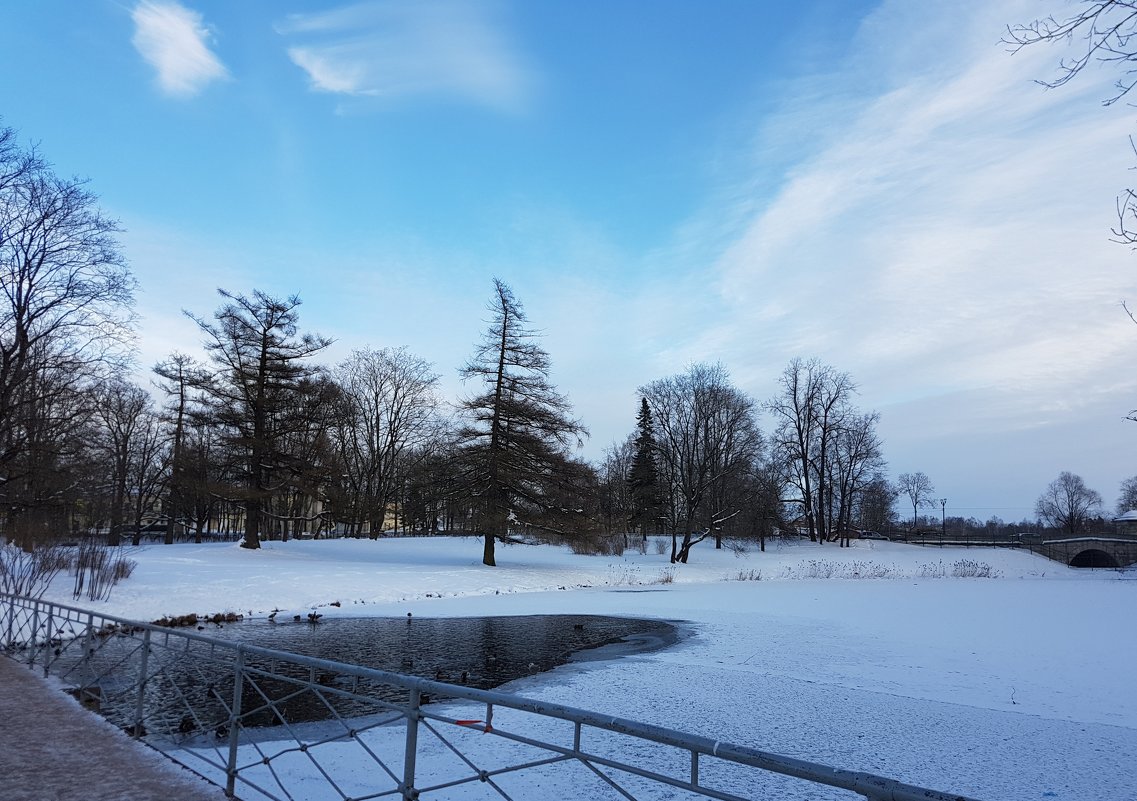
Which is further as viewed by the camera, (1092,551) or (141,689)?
(1092,551)

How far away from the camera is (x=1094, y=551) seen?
181 feet

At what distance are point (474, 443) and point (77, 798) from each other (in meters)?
28.1

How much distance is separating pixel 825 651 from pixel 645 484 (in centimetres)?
4220

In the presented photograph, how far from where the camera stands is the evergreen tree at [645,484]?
54000 mm

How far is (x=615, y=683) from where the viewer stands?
10172mm

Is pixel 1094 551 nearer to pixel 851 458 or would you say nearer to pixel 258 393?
pixel 851 458

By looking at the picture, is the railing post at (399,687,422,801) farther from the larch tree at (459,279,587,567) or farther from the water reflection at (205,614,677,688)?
the larch tree at (459,279,587,567)

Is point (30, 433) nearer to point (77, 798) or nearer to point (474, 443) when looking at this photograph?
point (474, 443)

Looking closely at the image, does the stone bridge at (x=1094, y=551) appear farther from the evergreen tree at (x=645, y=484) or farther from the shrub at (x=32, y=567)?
the shrub at (x=32, y=567)

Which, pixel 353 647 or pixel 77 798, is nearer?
pixel 77 798

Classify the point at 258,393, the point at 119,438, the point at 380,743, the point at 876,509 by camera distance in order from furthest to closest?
the point at 876,509 → the point at 119,438 → the point at 258,393 → the point at 380,743

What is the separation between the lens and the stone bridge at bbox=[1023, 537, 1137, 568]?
5381 cm

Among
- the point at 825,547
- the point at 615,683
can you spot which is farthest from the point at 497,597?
the point at 825,547

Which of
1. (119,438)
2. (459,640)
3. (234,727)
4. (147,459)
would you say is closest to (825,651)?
(459,640)
